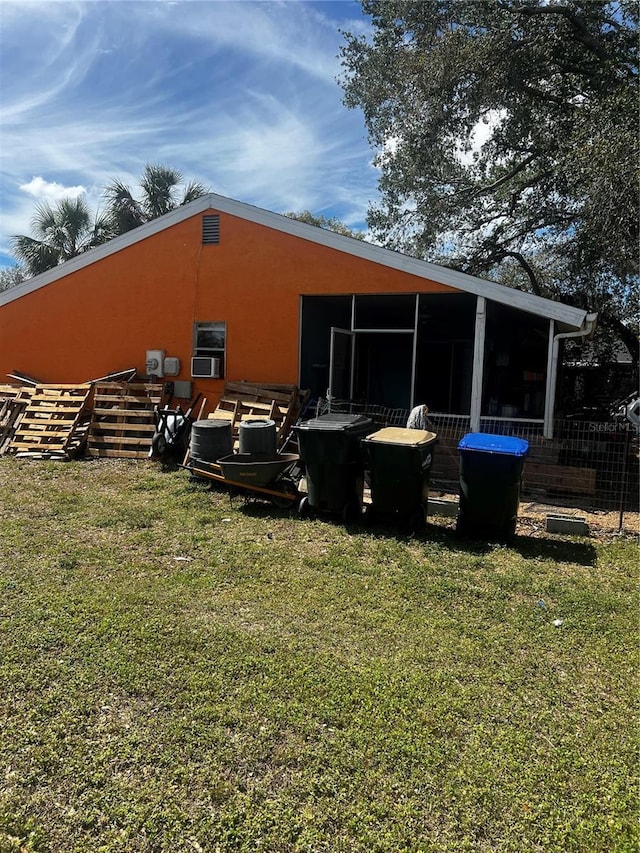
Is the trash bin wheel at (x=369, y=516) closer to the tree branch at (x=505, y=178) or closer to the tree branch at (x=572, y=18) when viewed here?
the tree branch at (x=572, y=18)

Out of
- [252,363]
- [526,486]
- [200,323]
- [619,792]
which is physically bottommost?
[619,792]

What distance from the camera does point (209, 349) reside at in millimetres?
11234

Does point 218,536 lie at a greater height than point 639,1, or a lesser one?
lesser

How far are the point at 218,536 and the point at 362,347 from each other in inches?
330

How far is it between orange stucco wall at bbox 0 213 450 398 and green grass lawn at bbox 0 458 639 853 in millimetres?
5792

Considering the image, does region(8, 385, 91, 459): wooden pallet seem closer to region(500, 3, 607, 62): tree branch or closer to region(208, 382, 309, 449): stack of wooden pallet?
region(208, 382, 309, 449): stack of wooden pallet

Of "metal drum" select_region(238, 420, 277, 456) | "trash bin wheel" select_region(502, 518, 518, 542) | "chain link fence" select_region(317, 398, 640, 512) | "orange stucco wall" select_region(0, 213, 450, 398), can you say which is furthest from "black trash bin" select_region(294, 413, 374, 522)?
"orange stucco wall" select_region(0, 213, 450, 398)

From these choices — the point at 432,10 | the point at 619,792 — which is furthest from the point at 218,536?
the point at 432,10

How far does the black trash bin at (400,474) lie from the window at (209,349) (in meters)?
5.44

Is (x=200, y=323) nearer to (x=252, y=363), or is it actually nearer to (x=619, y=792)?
(x=252, y=363)

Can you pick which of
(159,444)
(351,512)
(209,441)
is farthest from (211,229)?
(351,512)

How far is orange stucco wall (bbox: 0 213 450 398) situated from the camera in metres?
10.4

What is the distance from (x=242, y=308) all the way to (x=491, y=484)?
6779 millimetres

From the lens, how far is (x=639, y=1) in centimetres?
1173
